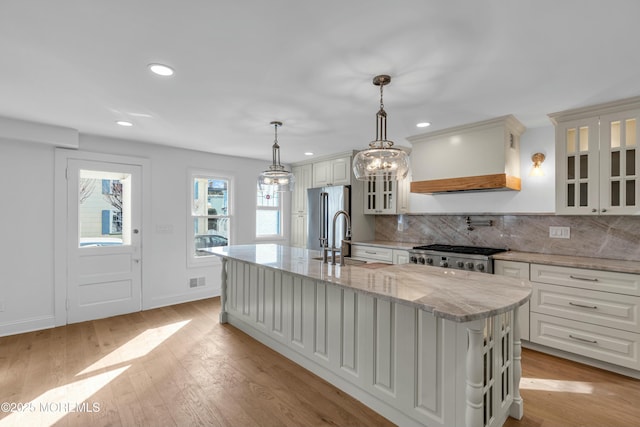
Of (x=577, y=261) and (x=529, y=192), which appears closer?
(x=577, y=261)

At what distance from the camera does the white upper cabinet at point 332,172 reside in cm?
480

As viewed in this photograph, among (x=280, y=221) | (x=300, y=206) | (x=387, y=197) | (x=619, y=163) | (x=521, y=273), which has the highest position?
(x=619, y=163)

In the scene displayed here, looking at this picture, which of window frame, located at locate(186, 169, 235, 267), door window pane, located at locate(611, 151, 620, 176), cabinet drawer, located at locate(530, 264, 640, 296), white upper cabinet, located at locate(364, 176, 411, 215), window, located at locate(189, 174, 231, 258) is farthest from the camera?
window, located at locate(189, 174, 231, 258)

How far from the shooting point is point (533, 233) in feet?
11.4

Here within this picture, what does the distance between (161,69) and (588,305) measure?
3.83m

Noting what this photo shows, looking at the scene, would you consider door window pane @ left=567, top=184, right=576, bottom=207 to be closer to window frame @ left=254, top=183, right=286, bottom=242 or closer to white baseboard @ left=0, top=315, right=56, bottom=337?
window frame @ left=254, top=183, right=286, bottom=242

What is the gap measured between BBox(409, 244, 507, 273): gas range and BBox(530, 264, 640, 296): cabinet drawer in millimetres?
415

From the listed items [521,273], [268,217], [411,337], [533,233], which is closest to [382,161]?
[411,337]

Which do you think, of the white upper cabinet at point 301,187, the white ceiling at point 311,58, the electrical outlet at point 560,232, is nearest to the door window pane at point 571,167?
the white ceiling at point 311,58

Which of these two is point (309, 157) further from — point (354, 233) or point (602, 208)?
point (602, 208)

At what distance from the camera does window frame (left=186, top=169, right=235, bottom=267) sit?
4701mm

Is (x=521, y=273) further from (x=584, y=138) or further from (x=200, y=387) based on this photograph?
(x=200, y=387)

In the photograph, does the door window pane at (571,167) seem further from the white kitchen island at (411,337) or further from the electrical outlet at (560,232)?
the white kitchen island at (411,337)

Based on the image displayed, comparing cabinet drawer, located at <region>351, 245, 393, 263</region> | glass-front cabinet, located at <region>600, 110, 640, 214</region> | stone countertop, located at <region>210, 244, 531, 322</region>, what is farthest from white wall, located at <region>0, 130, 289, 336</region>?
glass-front cabinet, located at <region>600, 110, 640, 214</region>
